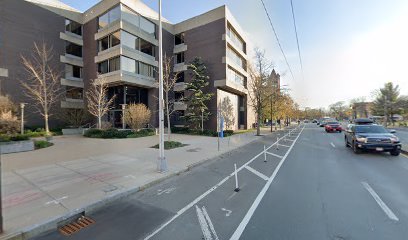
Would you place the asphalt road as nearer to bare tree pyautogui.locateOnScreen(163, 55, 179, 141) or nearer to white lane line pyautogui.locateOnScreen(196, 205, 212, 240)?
white lane line pyautogui.locateOnScreen(196, 205, 212, 240)

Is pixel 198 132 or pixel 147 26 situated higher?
pixel 147 26

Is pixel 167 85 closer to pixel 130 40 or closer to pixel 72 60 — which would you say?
pixel 130 40

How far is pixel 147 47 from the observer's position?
2897cm

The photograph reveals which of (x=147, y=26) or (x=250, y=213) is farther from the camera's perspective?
(x=147, y=26)

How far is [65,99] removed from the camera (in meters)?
28.6

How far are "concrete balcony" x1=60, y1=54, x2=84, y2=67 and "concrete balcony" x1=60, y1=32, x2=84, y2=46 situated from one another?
2.21 metres

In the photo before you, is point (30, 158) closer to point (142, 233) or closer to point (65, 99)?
point (142, 233)

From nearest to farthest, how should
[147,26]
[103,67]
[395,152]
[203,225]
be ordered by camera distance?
[203,225] < [395,152] < [103,67] < [147,26]

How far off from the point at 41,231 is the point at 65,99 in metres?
30.1

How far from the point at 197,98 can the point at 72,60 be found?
1988 centimetres

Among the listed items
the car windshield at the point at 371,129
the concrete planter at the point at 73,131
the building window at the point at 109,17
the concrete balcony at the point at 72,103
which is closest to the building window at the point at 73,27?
the building window at the point at 109,17

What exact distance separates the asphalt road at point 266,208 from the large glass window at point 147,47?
81.7ft

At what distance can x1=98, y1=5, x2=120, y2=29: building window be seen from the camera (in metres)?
25.0

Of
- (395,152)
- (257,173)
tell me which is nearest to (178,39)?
(257,173)
